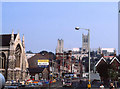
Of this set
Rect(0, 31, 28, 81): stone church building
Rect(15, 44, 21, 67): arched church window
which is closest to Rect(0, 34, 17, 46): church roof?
Rect(0, 31, 28, 81): stone church building

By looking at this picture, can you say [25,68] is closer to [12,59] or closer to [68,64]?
[12,59]

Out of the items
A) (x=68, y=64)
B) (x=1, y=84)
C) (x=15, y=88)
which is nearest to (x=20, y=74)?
(x=15, y=88)

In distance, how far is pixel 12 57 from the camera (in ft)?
271

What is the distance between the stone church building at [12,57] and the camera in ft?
268

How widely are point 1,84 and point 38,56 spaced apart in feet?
358

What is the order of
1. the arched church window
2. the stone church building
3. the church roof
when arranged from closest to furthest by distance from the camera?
1. the stone church building
2. the church roof
3. the arched church window

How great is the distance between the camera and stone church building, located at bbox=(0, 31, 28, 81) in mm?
81750

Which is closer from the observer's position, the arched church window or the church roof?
the church roof

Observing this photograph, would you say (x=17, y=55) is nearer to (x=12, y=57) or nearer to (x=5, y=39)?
(x=12, y=57)

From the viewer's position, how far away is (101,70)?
250 feet

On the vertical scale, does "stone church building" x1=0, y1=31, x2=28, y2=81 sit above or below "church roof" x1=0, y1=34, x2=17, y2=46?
below

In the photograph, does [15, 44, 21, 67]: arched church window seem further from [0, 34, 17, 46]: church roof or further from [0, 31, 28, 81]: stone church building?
[0, 34, 17, 46]: church roof

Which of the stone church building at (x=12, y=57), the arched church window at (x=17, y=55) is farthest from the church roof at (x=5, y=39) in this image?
the arched church window at (x=17, y=55)

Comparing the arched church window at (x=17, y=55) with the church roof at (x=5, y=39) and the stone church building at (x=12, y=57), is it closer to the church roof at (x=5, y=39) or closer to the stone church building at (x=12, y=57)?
the stone church building at (x=12, y=57)
